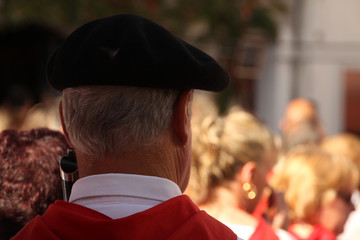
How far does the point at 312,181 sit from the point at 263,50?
10126mm

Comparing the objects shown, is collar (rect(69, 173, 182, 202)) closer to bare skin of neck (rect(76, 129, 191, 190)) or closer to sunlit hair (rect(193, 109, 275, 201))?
bare skin of neck (rect(76, 129, 191, 190))

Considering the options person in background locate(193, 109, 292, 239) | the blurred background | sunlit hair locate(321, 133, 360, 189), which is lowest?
the blurred background

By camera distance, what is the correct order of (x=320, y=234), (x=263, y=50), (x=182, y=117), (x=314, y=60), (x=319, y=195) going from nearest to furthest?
→ (x=182, y=117) < (x=320, y=234) < (x=319, y=195) < (x=263, y=50) < (x=314, y=60)

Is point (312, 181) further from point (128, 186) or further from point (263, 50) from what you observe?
point (263, 50)

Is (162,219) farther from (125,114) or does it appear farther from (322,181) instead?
(322,181)

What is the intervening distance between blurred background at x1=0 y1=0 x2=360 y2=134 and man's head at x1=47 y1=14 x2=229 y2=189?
8.88m

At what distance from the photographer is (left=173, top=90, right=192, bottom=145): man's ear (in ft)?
5.13

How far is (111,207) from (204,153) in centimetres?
136

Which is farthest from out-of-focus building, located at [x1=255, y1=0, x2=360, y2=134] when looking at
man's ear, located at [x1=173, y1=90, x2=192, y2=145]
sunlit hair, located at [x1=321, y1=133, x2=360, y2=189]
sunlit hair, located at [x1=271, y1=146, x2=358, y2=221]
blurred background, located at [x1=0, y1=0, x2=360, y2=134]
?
man's ear, located at [x1=173, y1=90, x2=192, y2=145]

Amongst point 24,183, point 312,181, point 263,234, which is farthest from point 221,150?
point 24,183

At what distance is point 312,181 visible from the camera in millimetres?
3398

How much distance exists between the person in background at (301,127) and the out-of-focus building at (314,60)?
6.48 metres

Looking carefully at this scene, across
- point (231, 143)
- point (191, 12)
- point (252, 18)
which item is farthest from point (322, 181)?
point (252, 18)

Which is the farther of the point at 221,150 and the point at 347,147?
the point at 347,147
